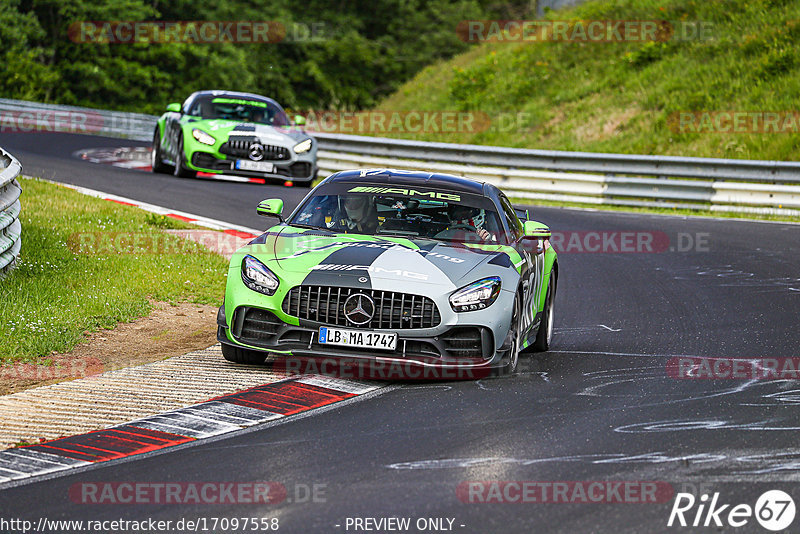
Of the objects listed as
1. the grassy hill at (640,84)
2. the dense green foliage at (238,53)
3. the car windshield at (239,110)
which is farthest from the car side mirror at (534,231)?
the dense green foliage at (238,53)

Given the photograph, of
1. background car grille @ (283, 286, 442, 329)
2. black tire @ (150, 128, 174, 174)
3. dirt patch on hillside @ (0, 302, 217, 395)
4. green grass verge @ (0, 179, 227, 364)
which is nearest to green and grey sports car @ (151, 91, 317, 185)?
black tire @ (150, 128, 174, 174)

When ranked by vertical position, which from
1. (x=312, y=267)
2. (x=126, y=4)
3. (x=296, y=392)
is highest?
(x=126, y=4)

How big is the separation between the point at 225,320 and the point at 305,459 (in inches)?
93.0

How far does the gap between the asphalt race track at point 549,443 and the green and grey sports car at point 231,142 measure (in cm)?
957

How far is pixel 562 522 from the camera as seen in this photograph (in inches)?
189

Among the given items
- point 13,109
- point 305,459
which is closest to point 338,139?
point 13,109

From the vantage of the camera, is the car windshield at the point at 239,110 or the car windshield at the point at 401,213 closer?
the car windshield at the point at 401,213

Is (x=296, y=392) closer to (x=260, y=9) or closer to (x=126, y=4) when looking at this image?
(x=126, y=4)

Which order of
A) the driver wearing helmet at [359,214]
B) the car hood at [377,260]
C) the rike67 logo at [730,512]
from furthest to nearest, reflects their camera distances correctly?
the driver wearing helmet at [359,214] → the car hood at [377,260] → the rike67 logo at [730,512]

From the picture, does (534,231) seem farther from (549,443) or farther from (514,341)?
(549,443)

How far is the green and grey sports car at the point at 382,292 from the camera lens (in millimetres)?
7469

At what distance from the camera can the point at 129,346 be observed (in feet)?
29.6

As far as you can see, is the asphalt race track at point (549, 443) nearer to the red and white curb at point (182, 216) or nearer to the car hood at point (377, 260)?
the car hood at point (377, 260)

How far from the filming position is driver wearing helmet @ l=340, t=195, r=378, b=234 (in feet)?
28.1
